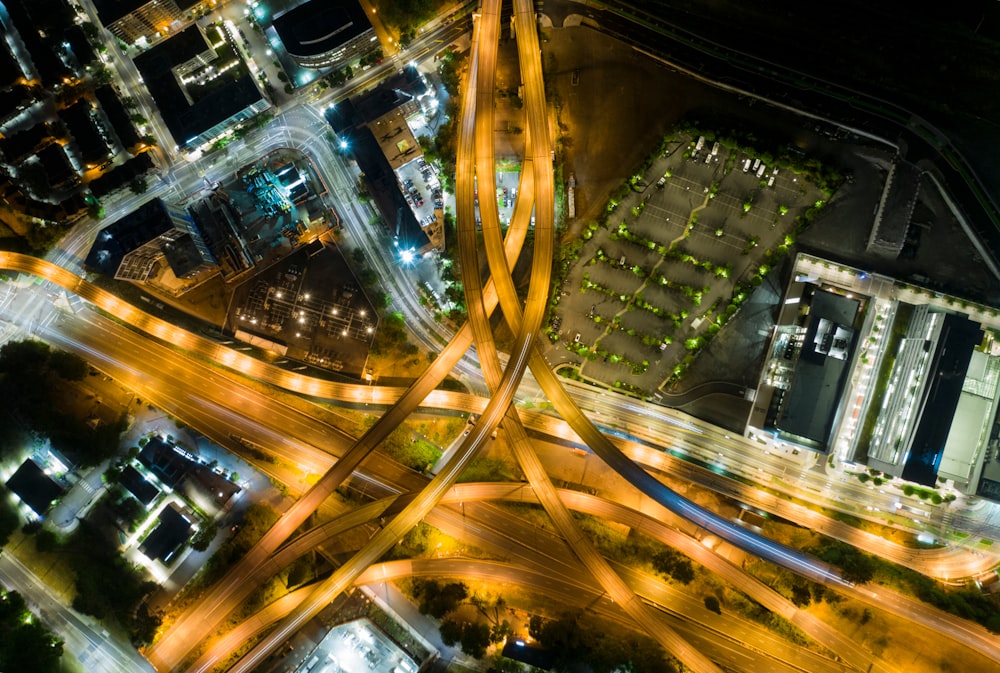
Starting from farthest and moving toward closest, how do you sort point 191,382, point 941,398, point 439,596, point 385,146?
point 191,382 → point 385,146 → point 439,596 → point 941,398

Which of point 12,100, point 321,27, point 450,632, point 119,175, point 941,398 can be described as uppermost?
point 321,27

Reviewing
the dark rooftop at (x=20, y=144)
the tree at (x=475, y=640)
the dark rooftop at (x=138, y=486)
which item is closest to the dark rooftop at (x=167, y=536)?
the dark rooftop at (x=138, y=486)

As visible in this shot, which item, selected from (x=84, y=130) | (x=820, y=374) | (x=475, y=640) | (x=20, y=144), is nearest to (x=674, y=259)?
(x=820, y=374)

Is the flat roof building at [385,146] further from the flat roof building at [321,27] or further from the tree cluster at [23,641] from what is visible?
the tree cluster at [23,641]

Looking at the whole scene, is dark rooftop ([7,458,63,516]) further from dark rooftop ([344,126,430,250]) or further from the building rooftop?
the building rooftop

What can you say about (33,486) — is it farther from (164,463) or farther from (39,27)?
(39,27)

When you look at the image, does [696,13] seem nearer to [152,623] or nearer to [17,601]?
[152,623]
